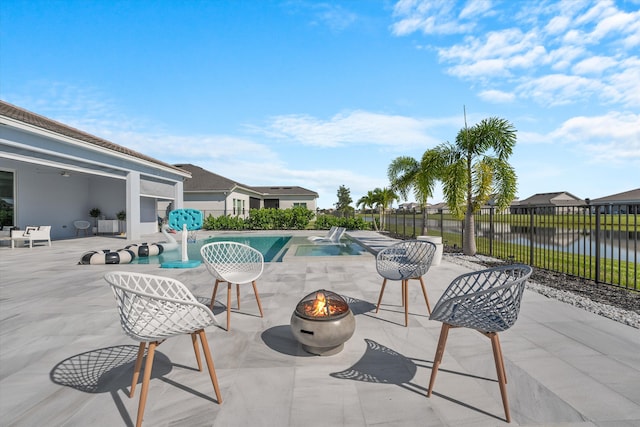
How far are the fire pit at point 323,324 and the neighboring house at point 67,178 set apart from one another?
38.5 ft

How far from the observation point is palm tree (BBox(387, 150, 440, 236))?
10.0 metres

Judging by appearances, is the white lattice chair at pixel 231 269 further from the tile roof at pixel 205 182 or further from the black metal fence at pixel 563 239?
the tile roof at pixel 205 182

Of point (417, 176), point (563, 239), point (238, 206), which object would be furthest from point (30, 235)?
point (563, 239)

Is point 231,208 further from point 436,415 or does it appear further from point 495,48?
point 436,415

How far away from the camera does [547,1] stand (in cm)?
698

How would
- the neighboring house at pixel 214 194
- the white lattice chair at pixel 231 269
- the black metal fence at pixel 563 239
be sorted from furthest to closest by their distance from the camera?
the neighboring house at pixel 214 194
the black metal fence at pixel 563 239
the white lattice chair at pixel 231 269

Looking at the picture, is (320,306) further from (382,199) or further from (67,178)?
(67,178)

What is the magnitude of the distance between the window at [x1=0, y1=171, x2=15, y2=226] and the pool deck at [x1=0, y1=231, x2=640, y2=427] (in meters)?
14.0

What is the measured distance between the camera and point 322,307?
298 cm

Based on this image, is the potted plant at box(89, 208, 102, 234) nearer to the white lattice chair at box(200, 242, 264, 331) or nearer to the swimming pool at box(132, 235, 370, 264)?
the swimming pool at box(132, 235, 370, 264)

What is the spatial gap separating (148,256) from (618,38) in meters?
14.9

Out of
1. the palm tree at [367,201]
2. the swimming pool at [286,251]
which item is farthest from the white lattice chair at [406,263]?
the palm tree at [367,201]

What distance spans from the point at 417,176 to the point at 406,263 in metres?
8.05

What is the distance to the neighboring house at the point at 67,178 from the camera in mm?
10359
